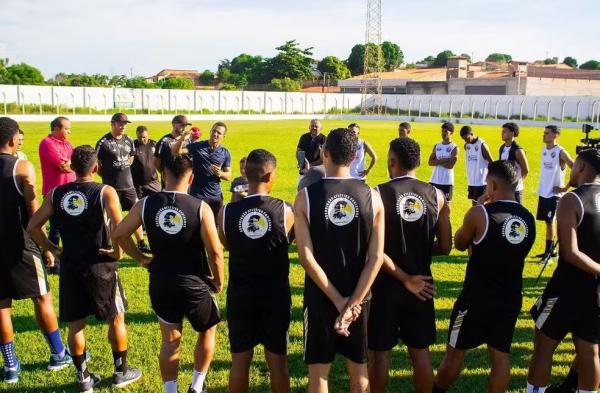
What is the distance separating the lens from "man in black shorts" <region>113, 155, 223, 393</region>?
4332mm

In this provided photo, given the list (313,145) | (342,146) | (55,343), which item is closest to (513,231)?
(342,146)

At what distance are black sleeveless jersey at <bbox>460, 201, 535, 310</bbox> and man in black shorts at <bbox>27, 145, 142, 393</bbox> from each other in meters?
3.10

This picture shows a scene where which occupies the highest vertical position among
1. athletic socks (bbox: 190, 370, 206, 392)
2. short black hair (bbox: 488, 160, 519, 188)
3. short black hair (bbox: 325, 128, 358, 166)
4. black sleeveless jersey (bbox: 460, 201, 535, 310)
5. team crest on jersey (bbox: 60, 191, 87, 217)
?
short black hair (bbox: 325, 128, 358, 166)

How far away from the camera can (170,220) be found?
170 inches

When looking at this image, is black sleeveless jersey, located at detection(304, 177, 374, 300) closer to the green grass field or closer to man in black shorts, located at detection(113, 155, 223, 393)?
man in black shorts, located at detection(113, 155, 223, 393)

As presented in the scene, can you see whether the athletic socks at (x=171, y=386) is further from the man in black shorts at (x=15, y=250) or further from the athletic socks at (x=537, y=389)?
the athletic socks at (x=537, y=389)

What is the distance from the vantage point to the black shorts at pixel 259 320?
424 cm

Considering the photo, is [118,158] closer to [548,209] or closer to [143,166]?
[143,166]

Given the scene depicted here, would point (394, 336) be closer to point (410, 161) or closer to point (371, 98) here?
point (410, 161)

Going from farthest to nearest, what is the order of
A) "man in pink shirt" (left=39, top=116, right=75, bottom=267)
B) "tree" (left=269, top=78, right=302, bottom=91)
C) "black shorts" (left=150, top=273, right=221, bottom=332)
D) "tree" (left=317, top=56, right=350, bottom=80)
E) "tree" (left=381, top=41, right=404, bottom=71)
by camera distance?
1. "tree" (left=381, top=41, right=404, bottom=71)
2. "tree" (left=317, top=56, right=350, bottom=80)
3. "tree" (left=269, top=78, right=302, bottom=91)
4. "man in pink shirt" (left=39, top=116, right=75, bottom=267)
5. "black shorts" (left=150, top=273, right=221, bottom=332)

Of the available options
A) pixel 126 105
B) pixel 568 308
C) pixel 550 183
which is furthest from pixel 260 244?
pixel 126 105

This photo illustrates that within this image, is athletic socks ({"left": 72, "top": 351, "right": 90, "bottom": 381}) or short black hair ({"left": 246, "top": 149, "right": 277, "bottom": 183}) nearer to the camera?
short black hair ({"left": 246, "top": 149, "right": 277, "bottom": 183})

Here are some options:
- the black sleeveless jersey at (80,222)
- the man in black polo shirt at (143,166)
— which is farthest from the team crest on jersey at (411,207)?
the man in black polo shirt at (143,166)

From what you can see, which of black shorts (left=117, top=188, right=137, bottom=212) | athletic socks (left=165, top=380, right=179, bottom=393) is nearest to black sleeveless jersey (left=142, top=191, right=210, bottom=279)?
athletic socks (left=165, top=380, right=179, bottom=393)
